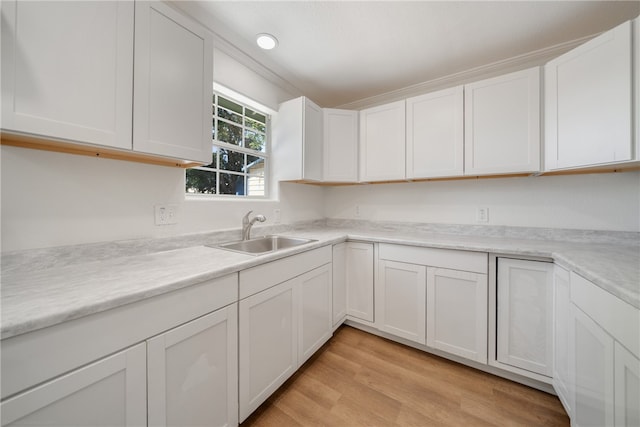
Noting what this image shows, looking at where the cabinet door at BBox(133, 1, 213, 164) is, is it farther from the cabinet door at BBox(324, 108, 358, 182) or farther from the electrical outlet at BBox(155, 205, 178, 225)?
the cabinet door at BBox(324, 108, 358, 182)

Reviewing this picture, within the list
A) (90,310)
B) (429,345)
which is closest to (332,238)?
(429,345)

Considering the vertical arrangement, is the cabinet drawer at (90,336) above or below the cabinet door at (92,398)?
above

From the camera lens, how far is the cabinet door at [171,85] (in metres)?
1.08

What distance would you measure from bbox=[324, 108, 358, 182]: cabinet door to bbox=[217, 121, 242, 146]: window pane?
86cm

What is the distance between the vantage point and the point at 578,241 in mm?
1729

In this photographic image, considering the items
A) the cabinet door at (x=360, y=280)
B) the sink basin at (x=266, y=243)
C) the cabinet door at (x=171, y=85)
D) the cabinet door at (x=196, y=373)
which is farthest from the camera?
the cabinet door at (x=360, y=280)

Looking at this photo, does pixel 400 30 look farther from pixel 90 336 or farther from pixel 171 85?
pixel 90 336

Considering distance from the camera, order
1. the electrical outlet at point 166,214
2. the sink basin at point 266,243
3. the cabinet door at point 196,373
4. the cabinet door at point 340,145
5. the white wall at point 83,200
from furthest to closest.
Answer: the cabinet door at point 340,145 → the sink basin at point 266,243 → the electrical outlet at point 166,214 → the white wall at point 83,200 → the cabinet door at point 196,373

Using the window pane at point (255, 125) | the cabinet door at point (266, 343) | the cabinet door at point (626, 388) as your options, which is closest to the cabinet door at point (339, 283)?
the cabinet door at point (266, 343)

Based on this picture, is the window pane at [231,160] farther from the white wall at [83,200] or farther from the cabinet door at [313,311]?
the cabinet door at [313,311]

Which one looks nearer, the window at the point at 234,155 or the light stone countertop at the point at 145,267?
the light stone countertop at the point at 145,267

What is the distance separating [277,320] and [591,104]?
2.30 metres

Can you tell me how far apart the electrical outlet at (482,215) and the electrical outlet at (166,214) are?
245 centimetres

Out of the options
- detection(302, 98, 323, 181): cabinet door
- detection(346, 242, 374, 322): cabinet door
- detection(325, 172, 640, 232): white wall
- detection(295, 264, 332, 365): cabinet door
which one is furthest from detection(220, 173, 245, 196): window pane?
detection(325, 172, 640, 232): white wall
